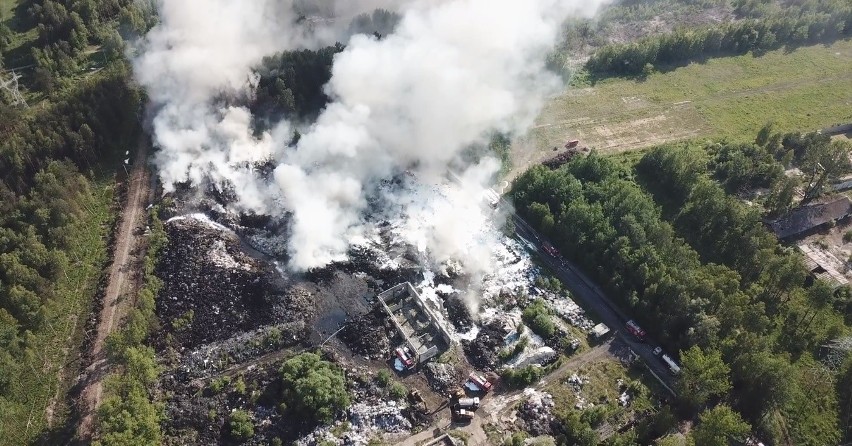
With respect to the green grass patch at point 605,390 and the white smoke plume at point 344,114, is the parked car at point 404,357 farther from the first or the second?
the green grass patch at point 605,390

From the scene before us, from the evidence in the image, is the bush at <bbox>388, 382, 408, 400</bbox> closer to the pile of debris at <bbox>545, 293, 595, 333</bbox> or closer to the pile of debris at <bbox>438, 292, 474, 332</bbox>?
the pile of debris at <bbox>438, 292, 474, 332</bbox>

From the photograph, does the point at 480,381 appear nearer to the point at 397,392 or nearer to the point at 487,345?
the point at 487,345

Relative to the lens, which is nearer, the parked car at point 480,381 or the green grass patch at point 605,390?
the green grass patch at point 605,390

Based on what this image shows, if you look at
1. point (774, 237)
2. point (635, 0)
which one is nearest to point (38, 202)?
point (774, 237)

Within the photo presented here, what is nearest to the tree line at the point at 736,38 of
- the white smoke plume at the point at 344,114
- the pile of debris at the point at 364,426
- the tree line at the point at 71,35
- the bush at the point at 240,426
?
the white smoke plume at the point at 344,114

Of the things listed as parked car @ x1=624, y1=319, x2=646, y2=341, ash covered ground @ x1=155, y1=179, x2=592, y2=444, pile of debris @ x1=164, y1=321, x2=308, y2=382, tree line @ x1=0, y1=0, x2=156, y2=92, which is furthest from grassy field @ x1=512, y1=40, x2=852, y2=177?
tree line @ x1=0, y1=0, x2=156, y2=92

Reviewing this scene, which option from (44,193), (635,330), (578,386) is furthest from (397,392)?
(44,193)
